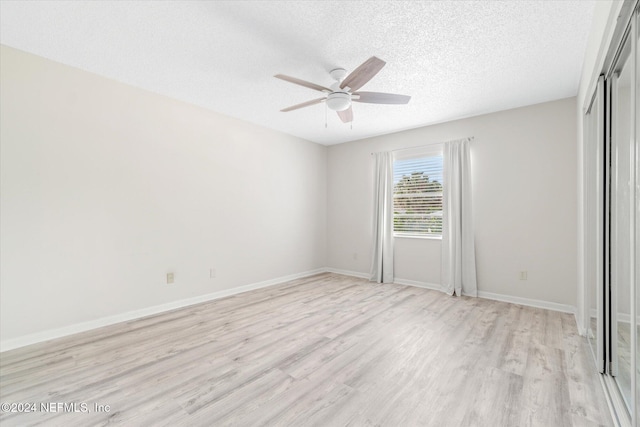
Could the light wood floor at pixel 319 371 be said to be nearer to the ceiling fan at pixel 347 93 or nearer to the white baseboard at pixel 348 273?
the white baseboard at pixel 348 273

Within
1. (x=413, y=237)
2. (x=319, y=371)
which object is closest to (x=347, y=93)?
(x=319, y=371)

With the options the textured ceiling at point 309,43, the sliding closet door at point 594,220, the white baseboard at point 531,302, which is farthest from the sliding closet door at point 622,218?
the white baseboard at point 531,302

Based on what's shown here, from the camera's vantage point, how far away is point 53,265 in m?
2.71

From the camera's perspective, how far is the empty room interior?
1789 mm

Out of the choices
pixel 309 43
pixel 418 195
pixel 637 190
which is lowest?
pixel 637 190

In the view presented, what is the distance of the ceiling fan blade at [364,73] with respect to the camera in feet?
6.96

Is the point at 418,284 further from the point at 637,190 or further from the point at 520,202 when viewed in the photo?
the point at 637,190

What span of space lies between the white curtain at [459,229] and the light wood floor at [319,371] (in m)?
0.81

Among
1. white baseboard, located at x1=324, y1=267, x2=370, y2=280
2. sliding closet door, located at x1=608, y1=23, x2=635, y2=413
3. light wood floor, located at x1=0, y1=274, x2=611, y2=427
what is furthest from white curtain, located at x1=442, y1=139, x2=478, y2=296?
sliding closet door, located at x1=608, y1=23, x2=635, y2=413

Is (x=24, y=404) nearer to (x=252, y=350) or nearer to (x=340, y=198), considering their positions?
(x=252, y=350)

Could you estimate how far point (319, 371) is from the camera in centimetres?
212

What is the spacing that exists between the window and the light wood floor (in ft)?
5.63

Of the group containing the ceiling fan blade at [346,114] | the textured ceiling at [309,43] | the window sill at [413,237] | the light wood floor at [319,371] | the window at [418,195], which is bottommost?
the light wood floor at [319,371]

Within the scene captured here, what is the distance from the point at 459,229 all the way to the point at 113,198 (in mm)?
4551
